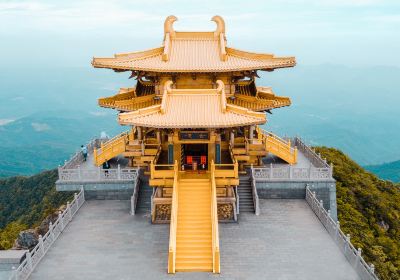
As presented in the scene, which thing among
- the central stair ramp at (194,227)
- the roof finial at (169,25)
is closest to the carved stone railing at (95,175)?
the central stair ramp at (194,227)

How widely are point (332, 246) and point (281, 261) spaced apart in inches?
108

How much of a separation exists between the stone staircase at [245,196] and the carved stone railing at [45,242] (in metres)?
8.88

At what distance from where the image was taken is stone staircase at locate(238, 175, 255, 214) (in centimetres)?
2245

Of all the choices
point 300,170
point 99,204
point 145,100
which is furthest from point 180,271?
point 145,100

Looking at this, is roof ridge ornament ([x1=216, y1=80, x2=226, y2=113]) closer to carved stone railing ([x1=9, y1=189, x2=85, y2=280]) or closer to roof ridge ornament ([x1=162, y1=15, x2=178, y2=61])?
roof ridge ornament ([x1=162, y1=15, x2=178, y2=61])

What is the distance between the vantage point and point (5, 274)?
832 inches

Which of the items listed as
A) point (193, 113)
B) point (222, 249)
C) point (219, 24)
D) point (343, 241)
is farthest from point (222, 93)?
point (343, 241)

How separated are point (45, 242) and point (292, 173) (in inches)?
529

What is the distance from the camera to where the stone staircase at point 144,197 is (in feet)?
75.4

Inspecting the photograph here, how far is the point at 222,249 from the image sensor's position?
18438 millimetres

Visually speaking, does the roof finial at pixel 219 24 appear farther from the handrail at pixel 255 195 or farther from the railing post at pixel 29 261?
the railing post at pixel 29 261

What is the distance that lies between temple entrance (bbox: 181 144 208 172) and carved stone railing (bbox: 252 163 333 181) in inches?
117

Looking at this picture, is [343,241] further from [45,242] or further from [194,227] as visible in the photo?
[45,242]

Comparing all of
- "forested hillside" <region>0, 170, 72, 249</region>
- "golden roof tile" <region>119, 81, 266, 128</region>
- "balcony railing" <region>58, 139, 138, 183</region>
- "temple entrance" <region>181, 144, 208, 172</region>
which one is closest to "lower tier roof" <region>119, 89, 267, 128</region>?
"golden roof tile" <region>119, 81, 266, 128</region>
